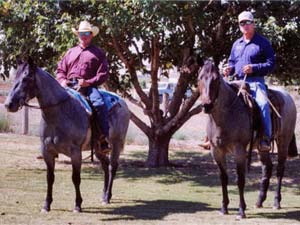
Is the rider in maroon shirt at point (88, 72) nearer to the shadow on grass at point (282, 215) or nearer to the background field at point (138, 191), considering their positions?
the background field at point (138, 191)

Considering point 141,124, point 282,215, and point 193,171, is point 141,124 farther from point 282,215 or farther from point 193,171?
point 282,215

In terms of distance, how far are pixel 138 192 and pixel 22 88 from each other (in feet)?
13.1

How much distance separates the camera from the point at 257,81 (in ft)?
29.5

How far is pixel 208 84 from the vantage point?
26.4 feet

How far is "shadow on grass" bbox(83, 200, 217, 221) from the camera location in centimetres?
859

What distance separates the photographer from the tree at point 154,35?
1179 centimetres

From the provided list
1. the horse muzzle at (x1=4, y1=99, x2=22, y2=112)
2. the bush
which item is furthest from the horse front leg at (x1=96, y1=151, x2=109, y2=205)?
the bush

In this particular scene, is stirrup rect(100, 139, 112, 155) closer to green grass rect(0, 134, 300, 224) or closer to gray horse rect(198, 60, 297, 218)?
green grass rect(0, 134, 300, 224)

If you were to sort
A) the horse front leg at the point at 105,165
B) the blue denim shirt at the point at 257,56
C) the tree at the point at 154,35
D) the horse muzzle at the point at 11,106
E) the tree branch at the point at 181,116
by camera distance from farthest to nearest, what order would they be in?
the tree branch at the point at 181,116
the tree at the point at 154,35
the horse front leg at the point at 105,165
the blue denim shirt at the point at 257,56
the horse muzzle at the point at 11,106

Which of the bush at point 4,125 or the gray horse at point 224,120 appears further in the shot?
the bush at point 4,125

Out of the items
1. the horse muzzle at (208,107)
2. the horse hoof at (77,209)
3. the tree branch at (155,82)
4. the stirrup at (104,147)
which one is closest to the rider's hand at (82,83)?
the stirrup at (104,147)

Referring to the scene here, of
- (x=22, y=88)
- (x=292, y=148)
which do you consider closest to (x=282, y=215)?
(x=292, y=148)

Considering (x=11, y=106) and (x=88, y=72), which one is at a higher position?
(x=88, y=72)

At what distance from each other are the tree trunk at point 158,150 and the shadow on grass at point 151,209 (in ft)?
15.7
